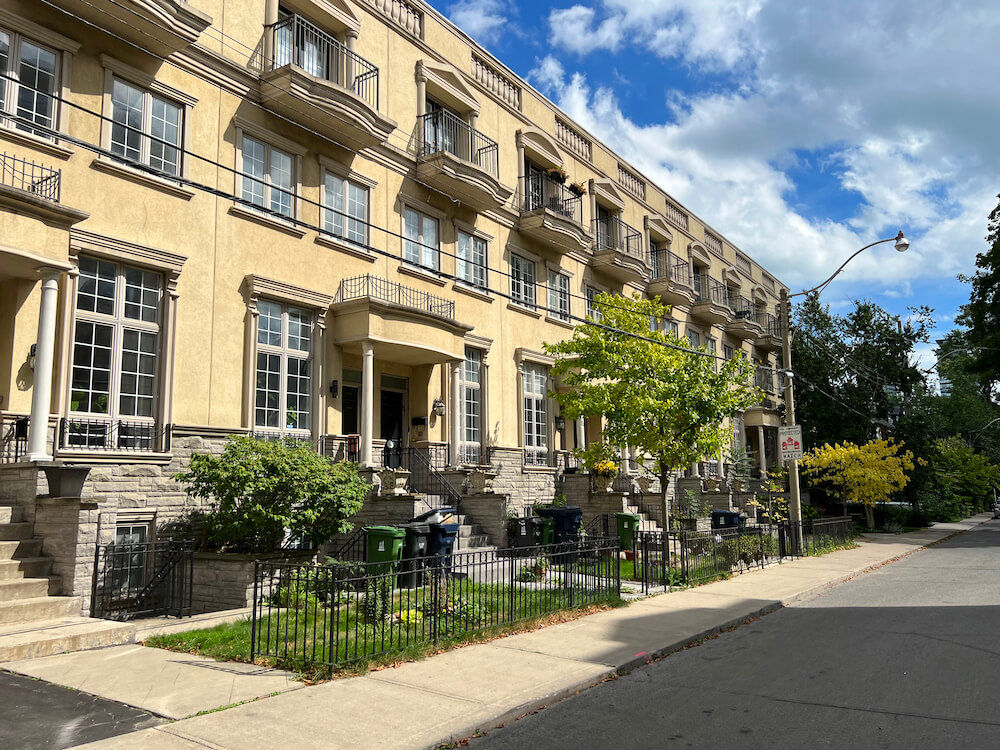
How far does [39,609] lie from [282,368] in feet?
23.5

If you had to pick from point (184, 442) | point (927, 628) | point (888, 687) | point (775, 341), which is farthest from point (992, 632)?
point (775, 341)

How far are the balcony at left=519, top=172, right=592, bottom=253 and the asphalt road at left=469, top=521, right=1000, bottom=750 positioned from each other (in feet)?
49.4

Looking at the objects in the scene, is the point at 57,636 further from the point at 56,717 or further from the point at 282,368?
the point at 282,368

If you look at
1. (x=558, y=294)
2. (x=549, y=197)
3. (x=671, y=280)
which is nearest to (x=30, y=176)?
(x=558, y=294)

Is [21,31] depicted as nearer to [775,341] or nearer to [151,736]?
[151,736]

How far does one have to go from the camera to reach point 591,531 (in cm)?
2034

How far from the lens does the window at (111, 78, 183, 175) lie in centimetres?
1359

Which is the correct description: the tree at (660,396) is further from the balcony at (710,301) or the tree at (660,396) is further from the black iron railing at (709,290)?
the black iron railing at (709,290)

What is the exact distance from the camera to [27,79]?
12.5 meters

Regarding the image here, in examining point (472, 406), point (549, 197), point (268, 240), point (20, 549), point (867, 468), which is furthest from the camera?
point (867, 468)

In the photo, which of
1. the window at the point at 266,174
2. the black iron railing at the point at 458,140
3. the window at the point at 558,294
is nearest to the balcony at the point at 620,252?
the window at the point at 558,294

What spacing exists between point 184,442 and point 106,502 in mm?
1940

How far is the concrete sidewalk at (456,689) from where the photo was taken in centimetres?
575

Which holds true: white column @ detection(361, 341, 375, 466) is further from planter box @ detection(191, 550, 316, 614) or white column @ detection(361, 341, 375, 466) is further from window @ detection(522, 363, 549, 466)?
window @ detection(522, 363, 549, 466)
